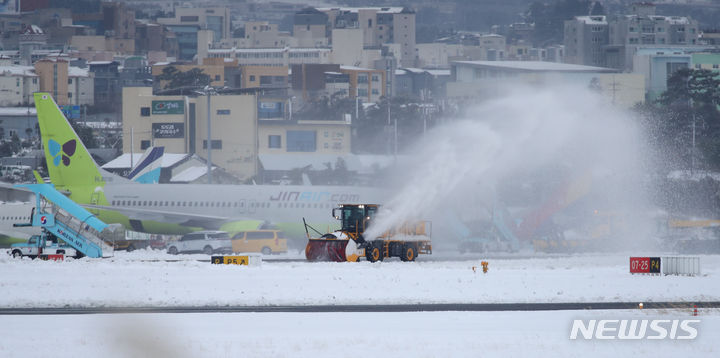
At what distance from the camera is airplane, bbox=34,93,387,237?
63.0m

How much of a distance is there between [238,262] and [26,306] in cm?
1393

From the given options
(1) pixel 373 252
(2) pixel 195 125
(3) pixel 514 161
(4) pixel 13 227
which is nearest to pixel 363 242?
(1) pixel 373 252

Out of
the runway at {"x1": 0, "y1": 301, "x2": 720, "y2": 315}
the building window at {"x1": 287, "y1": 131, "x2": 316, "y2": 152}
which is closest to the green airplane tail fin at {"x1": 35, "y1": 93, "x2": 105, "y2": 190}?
the runway at {"x1": 0, "y1": 301, "x2": 720, "y2": 315}

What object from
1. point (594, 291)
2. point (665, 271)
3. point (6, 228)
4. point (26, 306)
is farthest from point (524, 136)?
point (26, 306)

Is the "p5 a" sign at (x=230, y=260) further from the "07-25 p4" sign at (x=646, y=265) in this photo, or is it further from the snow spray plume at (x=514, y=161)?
the "07-25 p4" sign at (x=646, y=265)

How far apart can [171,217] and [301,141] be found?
79.5 metres

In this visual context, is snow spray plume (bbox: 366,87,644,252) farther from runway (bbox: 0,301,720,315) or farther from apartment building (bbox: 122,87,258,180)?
apartment building (bbox: 122,87,258,180)

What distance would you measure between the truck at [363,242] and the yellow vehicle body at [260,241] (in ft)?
38.6

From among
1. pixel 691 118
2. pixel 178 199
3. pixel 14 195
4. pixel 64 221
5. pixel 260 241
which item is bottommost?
pixel 14 195

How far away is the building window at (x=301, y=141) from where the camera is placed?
143625mm

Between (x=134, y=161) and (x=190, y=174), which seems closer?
(x=190, y=174)

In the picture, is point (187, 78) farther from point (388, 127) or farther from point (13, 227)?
point (13, 227)

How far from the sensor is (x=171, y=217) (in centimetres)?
6494

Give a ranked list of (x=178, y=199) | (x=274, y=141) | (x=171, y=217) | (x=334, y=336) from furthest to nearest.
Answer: (x=274, y=141) → (x=178, y=199) → (x=171, y=217) → (x=334, y=336)
